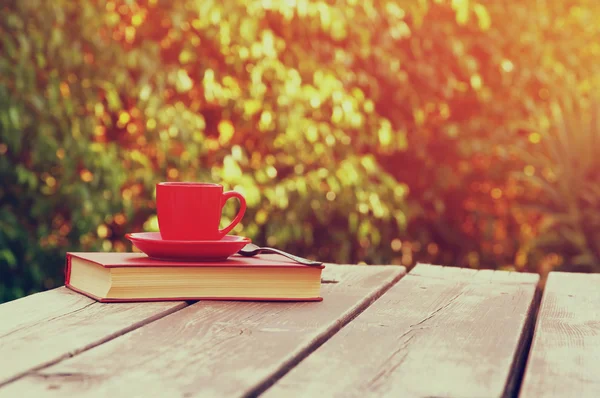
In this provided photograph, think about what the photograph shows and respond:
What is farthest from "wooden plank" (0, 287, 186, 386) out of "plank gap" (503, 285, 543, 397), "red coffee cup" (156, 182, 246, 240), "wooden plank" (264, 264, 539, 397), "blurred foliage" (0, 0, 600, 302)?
"blurred foliage" (0, 0, 600, 302)

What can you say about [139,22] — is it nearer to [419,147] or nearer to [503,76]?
[419,147]

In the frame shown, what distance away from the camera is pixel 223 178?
3.54 m

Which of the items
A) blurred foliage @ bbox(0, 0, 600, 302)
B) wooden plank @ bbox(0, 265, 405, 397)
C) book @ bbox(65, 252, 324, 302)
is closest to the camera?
wooden plank @ bbox(0, 265, 405, 397)

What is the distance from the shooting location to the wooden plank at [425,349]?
82 cm

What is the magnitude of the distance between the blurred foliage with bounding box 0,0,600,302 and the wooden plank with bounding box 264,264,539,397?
2050 mm

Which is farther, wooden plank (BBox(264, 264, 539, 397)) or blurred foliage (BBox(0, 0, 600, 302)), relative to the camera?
blurred foliage (BBox(0, 0, 600, 302))

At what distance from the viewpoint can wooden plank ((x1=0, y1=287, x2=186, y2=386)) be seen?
2.94 feet

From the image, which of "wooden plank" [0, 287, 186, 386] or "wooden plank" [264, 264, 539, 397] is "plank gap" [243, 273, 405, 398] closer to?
"wooden plank" [264, 264, 539, 397]

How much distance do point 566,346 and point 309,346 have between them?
28 cm

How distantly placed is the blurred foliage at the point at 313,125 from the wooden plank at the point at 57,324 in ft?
6.41

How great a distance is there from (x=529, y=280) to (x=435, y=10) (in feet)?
9.93

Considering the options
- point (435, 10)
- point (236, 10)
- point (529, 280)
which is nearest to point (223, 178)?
point (236, 10)

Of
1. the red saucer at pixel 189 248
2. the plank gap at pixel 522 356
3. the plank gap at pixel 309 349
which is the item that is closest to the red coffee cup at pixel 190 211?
the red saucer at pixel 189 248

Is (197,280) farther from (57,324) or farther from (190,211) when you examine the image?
(57,324)
